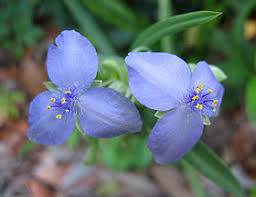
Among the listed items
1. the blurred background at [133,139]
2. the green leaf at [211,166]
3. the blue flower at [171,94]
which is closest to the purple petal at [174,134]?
the blue flower at [171,94]

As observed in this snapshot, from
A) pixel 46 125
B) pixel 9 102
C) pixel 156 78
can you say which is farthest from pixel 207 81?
pixel 9 102

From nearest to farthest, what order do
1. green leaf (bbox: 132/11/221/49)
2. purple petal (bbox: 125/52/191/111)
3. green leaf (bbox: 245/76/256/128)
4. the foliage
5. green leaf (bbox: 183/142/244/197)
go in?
purple petal (bbox: 125/52/191/111) → green leaf (bbox: 132/11/221/49) → green leaf (bbox: 183/142/244/197) → green leaf (bbox: 245/76/256/128) → the foliage

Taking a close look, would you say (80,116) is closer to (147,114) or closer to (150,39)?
(147,114)

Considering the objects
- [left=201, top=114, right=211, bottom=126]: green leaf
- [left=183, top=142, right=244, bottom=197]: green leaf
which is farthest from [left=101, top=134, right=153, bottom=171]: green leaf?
[left=201, top=114, right=211, bottom=126]: green leaf

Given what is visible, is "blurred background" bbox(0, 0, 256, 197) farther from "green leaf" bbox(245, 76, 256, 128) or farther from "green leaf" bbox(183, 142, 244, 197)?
"green leaf" bbox(183, 142, 244, 197)

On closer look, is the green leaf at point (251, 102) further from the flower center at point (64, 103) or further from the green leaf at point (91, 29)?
the flower center at point (64, 103)

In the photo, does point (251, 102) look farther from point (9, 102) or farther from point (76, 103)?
point (9, 102)
